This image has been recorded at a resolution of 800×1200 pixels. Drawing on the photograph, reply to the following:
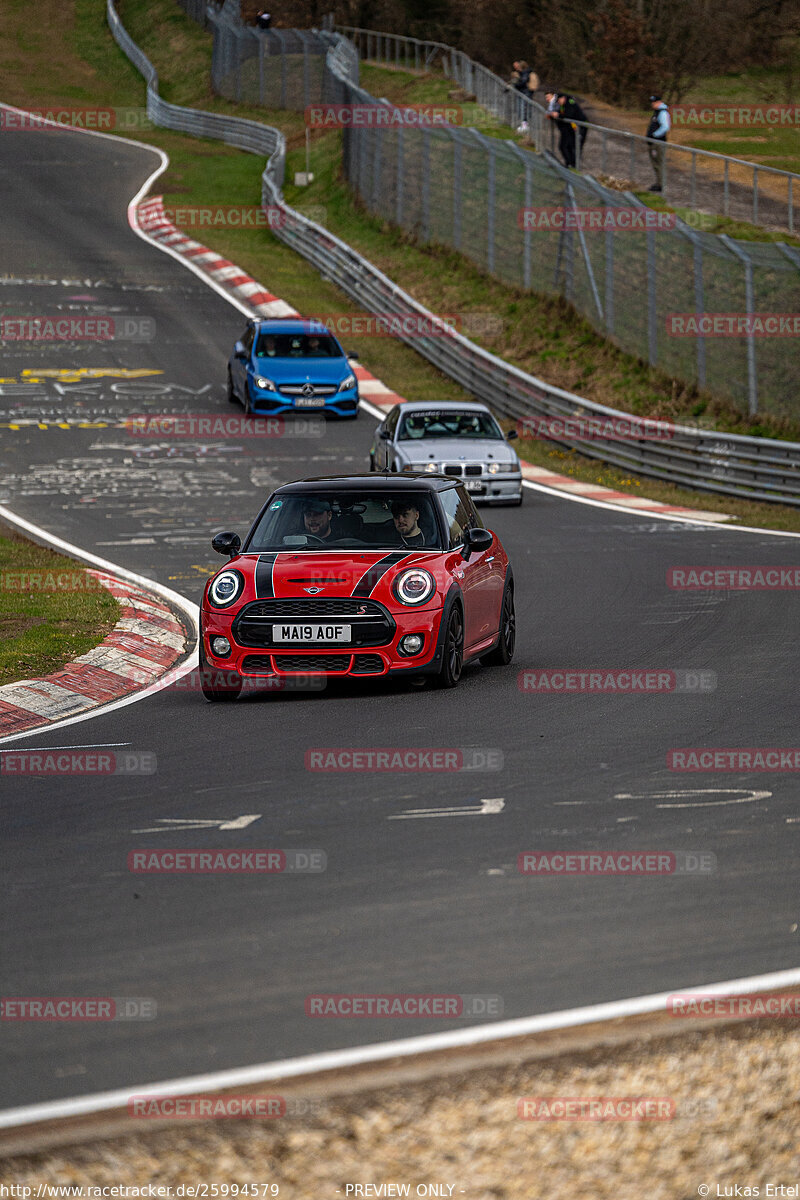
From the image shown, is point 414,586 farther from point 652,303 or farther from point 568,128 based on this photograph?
point 568,128

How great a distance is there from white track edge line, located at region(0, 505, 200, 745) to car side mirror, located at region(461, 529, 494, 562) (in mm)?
2359

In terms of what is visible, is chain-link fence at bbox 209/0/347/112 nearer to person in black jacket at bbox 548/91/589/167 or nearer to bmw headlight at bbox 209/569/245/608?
person in black jacket at bbox 548/91/589/167

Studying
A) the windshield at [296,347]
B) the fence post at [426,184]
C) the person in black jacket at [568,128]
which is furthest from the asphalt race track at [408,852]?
the fence post at [426,184]

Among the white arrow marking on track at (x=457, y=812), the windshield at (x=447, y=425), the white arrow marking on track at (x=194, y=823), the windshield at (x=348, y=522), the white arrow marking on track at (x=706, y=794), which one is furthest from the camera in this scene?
the windshield at (x=447, y=425)

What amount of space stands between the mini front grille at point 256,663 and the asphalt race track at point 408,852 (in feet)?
1.01

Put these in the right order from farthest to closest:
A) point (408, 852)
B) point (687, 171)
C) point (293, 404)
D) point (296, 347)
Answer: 1. point (687, 171)
2. point (296, 347)
3. point (293, 404)
4. point (408, 852)

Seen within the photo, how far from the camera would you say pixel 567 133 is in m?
37.0

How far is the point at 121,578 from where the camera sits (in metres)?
17.2

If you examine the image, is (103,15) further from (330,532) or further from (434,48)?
(330,532)

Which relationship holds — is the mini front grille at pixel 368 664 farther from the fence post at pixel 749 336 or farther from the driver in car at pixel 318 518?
the fence post at pixel 749 336

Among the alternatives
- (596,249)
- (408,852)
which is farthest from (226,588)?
(596,249)

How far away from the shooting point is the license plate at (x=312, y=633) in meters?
11.0

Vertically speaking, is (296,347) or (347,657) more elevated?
(347,657)

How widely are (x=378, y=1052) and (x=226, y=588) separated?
682cm
